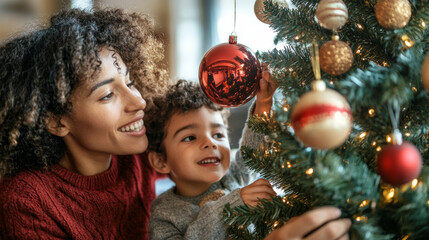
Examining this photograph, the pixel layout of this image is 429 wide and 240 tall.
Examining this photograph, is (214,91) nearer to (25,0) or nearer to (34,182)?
(34,182)

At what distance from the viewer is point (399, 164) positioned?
47cm

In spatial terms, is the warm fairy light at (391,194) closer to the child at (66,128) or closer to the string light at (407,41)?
the string light at (407,41)

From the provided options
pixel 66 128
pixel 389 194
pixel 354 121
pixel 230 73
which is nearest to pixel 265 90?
pixel 230 73

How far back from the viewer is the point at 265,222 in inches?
28.6

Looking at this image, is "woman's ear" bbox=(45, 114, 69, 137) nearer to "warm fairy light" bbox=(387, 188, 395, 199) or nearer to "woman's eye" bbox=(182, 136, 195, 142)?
"woman's eye" bbox=(182, 136, 195, 142)

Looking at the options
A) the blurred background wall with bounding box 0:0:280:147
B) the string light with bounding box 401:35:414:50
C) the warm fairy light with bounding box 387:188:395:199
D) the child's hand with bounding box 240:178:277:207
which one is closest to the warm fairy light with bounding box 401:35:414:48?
the string light with bounding box 401:35:414:50

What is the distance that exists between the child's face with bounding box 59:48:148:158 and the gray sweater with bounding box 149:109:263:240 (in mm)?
199

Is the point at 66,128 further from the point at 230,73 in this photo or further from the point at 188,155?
the point at 230,73

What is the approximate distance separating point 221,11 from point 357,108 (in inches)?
110

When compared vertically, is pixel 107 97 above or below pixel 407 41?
above

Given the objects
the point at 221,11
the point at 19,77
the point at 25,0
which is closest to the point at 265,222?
the point at 19,77

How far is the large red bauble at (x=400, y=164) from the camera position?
0.47 meters

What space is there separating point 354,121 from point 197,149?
23.2 inches

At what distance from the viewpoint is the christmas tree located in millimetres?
485
